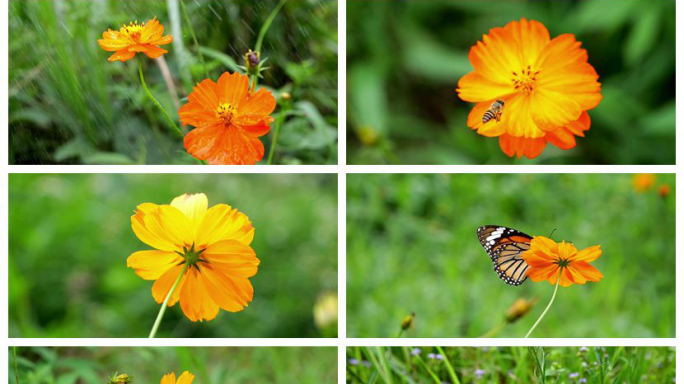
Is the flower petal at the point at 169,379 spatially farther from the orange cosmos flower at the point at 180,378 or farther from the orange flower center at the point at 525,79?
the orange flower center at the point at 525,79

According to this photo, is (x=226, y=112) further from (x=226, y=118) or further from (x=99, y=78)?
(x=99, y=78)

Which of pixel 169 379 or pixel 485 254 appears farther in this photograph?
pixel 485 254

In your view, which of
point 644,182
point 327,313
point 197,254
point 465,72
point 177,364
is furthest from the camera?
point 465,72

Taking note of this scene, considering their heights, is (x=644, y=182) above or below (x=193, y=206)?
above

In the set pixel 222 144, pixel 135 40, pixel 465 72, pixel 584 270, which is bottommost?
pixel 584 270

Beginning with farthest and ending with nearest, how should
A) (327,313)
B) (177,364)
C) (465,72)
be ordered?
(465,72) < (327,313) < (177,364)

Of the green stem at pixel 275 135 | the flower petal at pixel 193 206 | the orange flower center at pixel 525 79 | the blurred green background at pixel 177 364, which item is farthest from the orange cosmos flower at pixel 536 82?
the blurred green background at pixel 177 364

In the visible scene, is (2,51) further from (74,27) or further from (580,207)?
(580,207)

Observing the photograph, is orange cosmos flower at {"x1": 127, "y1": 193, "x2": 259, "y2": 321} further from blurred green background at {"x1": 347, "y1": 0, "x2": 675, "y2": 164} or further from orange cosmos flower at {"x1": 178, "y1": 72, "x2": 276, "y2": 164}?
blurred green background at {"x1": 347, "y1": 0, "x2": 675, "y2": 164}

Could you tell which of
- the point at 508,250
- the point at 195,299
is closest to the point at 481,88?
the point at 508,250
